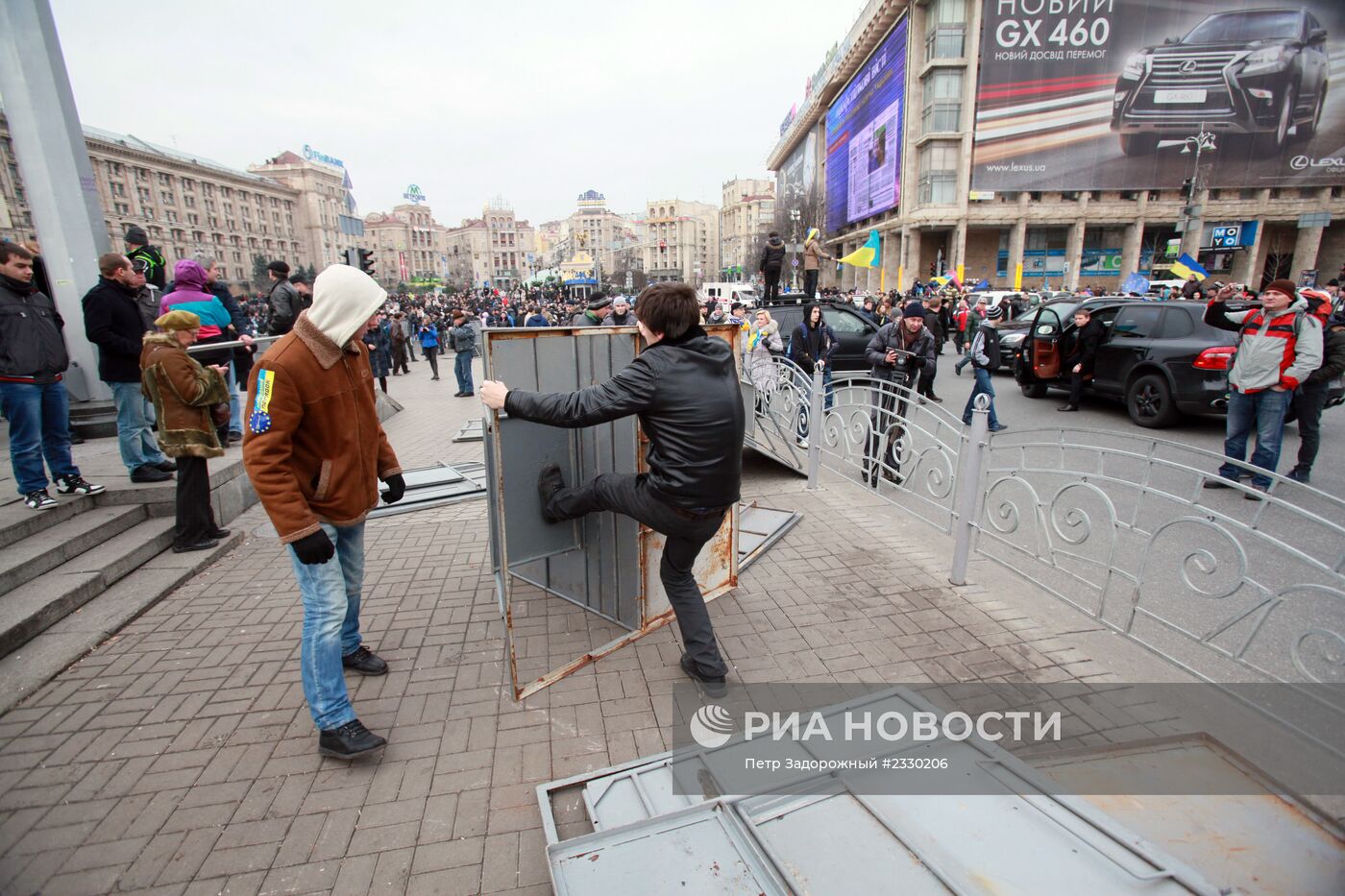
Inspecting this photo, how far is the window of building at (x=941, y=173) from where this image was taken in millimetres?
45375

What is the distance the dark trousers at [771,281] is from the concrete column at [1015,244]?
3877 centimetres

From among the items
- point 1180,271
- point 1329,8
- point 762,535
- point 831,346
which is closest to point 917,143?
point 1329,8

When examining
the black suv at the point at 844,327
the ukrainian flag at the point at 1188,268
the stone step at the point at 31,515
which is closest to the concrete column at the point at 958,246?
the ukrainian flag at the point at 1188,268

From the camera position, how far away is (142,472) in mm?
4969

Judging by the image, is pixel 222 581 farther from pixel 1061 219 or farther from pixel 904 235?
pixel 1061 219

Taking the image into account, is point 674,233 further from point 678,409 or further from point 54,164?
point 678,409

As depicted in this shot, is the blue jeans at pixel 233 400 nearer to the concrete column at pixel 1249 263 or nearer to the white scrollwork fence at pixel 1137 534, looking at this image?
the white scrollwork fence at pixel 1137 534

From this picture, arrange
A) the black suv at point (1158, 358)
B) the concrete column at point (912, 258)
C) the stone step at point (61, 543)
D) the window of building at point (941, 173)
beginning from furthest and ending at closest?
the concrete column at point (912, 258) < the window of building at point (941, 173) < the black suv at point (1158, 358) < the stone step at point (61, 543)

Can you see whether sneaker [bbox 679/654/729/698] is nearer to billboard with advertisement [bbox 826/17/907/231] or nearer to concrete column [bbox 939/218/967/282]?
concrete column [bbox 939/218/967/282]

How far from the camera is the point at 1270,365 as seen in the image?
534 cm

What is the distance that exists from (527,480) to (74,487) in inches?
A: 157

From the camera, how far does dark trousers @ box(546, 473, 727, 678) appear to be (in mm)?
2910

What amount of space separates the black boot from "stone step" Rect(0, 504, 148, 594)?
10.8ft

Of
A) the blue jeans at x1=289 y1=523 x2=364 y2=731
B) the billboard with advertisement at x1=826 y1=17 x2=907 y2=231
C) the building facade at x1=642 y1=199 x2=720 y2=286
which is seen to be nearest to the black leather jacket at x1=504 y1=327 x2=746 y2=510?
the blue jeans at x1=289 y1=523 x2=364 y2=731
